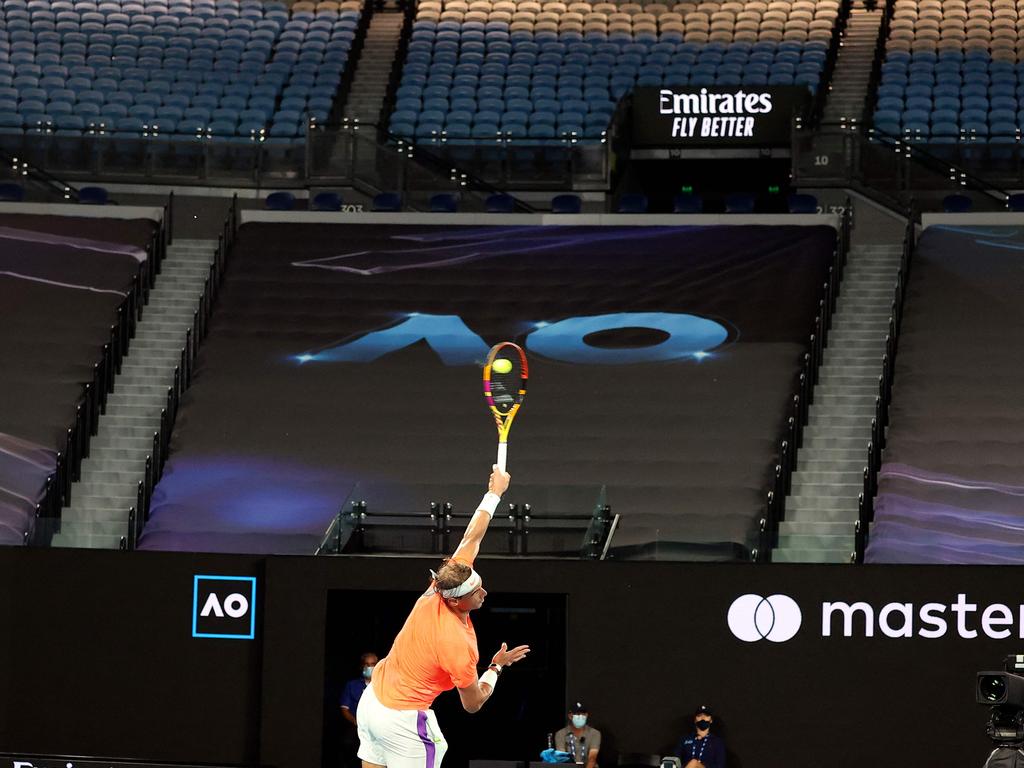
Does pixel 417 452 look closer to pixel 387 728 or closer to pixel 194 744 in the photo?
pixel 194 744

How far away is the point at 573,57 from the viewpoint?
1166 inches

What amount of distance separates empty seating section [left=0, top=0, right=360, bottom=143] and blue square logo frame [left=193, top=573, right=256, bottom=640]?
10312 mm

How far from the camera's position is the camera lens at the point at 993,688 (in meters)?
8.00

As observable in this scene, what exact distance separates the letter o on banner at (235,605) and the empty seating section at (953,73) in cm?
1222

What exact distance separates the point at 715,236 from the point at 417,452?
5657 mm

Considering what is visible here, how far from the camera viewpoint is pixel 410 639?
9078mm

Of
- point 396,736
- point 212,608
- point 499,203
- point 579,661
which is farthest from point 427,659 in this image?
point 499,203

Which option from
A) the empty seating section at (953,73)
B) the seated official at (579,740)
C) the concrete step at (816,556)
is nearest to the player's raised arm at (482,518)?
the seated official at (579,740)

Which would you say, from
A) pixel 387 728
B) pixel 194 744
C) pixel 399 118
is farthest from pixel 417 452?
pixel 387 728

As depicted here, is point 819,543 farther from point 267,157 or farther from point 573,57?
point 573,57

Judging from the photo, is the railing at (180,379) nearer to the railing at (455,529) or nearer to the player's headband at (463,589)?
the railing at (455,529)

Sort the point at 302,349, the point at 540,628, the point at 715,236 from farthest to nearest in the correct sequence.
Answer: the point at 715,236 → the point at 302,349 → the point at 540,628

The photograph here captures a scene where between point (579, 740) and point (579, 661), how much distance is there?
30.4 inches

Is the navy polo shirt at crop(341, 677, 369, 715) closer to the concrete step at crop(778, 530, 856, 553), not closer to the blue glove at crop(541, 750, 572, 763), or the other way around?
the blue glove at crop(541, 750, 572, 763)
